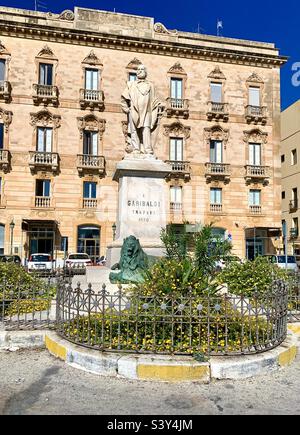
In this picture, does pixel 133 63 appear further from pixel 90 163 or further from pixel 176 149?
pixel 90 163

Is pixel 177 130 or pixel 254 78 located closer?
pixel 177 130

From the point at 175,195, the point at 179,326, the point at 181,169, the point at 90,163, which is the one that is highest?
the point at 90,163

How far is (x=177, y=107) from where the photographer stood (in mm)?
33062

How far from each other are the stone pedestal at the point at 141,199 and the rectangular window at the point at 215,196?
23.3 metres

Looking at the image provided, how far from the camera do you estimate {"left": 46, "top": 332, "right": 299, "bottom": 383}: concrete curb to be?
4.59m

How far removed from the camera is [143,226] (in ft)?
33.3

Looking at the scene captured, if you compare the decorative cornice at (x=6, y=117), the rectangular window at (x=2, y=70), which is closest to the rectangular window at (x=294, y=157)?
the decorative cornice at (x=6, y=117)

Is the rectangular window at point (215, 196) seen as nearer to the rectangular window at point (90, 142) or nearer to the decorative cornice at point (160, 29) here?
the rectangular window at point (90, 142)

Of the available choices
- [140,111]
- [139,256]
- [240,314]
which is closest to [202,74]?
[140,111]

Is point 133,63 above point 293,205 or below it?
above

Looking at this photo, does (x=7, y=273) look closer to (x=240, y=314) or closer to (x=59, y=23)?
(x=240, y=314)

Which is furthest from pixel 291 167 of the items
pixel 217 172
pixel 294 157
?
pixel 217 172

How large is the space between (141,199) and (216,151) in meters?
25.0

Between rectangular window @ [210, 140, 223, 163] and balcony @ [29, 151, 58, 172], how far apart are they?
13922 millimetres
